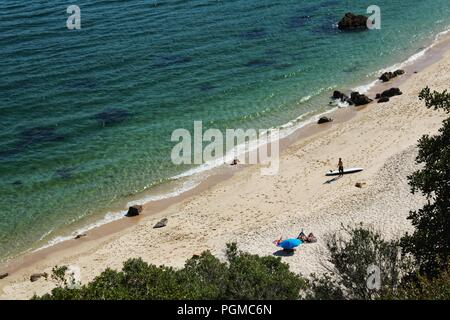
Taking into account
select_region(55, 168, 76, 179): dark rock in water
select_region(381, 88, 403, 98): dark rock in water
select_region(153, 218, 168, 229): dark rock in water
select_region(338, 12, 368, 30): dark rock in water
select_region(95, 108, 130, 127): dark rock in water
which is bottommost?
select_region(153, 218, 168, 229): dark rock in water

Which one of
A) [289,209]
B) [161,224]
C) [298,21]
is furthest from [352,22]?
[161,224]

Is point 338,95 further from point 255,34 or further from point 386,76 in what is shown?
point 255,34

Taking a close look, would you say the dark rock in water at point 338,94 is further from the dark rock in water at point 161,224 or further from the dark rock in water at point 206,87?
the dark rock in water at point 161,224

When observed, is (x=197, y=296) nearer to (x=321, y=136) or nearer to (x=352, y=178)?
(x=352, y=178)

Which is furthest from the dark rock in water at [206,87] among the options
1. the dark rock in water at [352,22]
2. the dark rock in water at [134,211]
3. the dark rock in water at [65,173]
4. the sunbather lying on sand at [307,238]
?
the sunbather lying on sand at [307,238]

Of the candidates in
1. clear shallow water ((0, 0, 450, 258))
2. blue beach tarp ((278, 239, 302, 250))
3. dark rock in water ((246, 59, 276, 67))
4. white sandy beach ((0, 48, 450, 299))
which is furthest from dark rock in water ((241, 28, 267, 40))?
blue beach tarp ((278, 239, 302, 250))

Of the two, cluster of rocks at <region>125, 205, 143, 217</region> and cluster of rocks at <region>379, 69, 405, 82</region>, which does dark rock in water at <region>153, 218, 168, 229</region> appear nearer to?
cluster of rocks at <region>125, 205, 143, 217</region>

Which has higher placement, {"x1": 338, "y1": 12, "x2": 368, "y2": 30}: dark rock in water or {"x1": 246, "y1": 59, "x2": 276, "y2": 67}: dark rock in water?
{"x1": 338, "y1": 12, "x2": 368, "y2": 30}: dark rock in water
